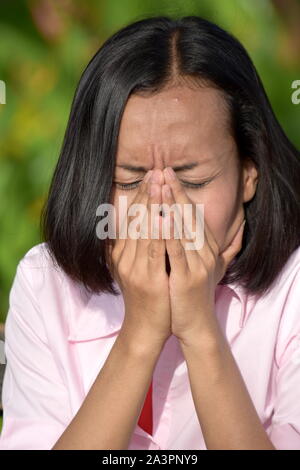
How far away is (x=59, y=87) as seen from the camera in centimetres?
277

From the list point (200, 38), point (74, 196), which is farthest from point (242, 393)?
point (200, 38)

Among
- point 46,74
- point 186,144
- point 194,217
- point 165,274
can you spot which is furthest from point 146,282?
point 46,74

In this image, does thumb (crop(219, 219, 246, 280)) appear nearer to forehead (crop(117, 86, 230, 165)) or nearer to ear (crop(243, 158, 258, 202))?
ear (crop(243, 158, 258, 202))

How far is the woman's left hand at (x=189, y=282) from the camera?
1537mm

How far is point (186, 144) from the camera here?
1.55 metres

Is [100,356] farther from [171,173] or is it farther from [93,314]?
[171,173]

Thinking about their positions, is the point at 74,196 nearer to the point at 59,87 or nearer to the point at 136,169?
the point at 136,169

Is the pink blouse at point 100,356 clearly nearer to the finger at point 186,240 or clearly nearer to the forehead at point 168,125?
the finger at point 186,240

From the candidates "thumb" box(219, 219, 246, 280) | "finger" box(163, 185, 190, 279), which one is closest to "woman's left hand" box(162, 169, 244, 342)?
"finger" box(163, 185, 190, 279)

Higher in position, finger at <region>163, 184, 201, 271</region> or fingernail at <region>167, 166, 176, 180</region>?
fingernail at <region>167, 166, 176, 180</region>

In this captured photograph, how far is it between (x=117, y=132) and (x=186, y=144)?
0.14 meters

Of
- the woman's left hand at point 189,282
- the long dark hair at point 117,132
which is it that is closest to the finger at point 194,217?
the woman's left hand at point 189,282

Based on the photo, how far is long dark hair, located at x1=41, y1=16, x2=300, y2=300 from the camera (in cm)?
161

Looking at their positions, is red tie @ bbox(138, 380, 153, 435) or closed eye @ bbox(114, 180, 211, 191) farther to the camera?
red tie @ bbox(138, 380, 153, 435)
